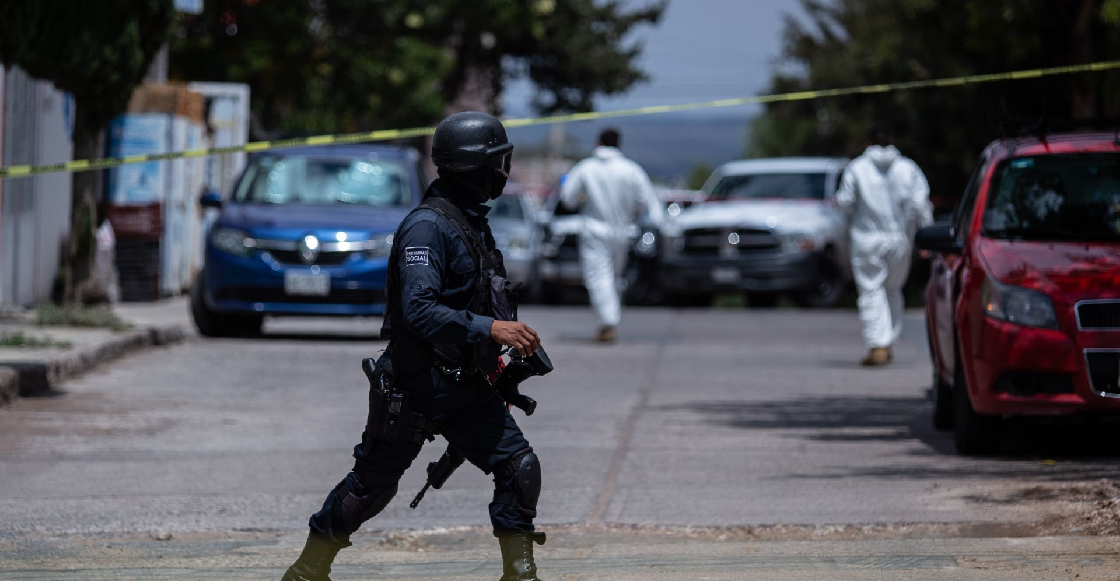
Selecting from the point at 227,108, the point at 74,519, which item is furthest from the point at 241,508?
the point at 227,108

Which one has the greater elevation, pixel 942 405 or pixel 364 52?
pixel 364 52

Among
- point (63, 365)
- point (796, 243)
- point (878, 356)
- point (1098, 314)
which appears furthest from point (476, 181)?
point (796, 243)

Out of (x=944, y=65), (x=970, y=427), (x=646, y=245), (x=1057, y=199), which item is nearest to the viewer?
(x=970, y=427)

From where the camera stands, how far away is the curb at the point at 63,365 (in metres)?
10.5

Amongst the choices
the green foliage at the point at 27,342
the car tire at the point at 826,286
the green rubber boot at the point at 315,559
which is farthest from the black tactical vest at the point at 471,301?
the car tire at the point at 826,286

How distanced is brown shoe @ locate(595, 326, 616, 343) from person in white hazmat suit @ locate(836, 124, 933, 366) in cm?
279

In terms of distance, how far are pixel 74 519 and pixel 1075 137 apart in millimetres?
5487

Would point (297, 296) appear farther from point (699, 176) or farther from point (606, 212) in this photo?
point (699, 176)

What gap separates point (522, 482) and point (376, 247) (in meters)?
9.94

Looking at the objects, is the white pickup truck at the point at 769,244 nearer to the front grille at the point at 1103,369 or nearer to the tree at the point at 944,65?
the tree at the point at 944,65

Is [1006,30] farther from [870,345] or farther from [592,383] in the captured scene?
[592,383]

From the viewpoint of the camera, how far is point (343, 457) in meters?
8.81

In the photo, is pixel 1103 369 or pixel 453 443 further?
pixel 1103 369

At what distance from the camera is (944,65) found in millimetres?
25453
